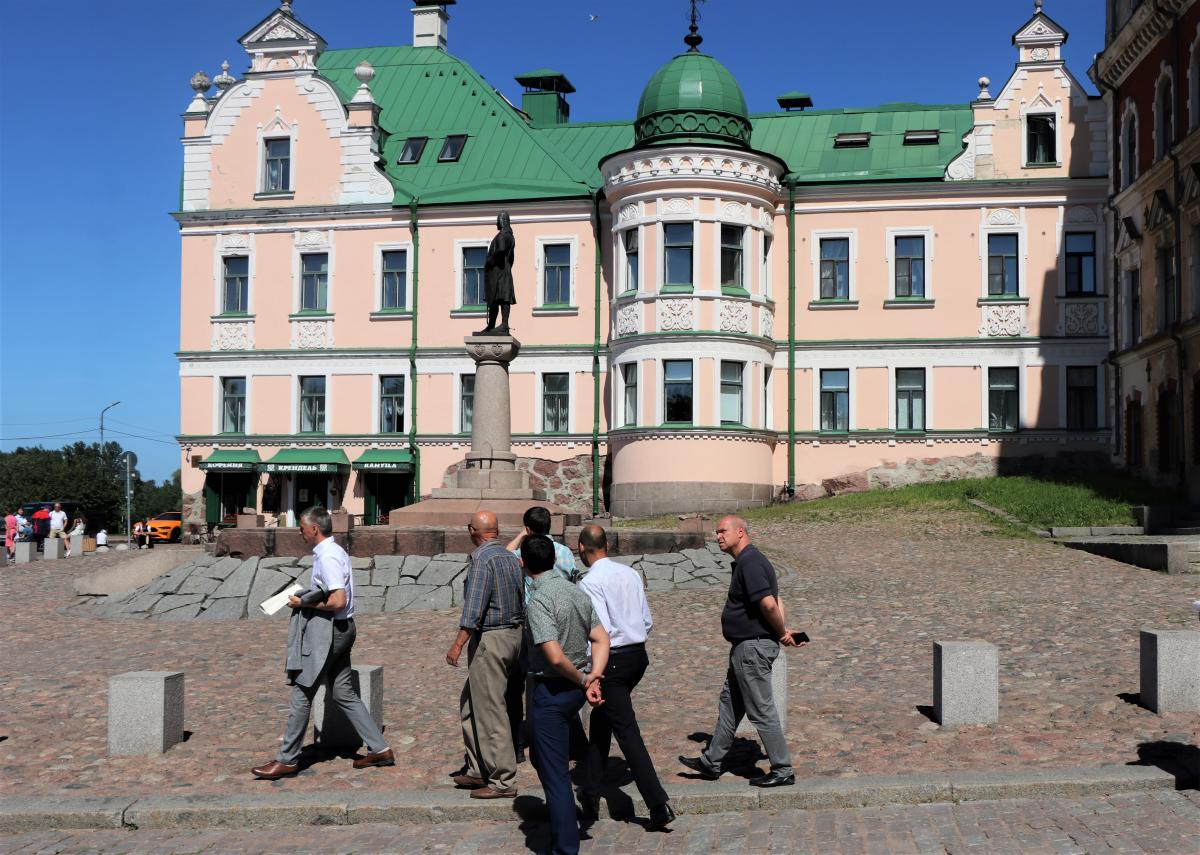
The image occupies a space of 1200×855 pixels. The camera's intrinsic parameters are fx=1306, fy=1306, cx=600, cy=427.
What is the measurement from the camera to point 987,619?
1608 centimetres

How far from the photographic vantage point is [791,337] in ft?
123

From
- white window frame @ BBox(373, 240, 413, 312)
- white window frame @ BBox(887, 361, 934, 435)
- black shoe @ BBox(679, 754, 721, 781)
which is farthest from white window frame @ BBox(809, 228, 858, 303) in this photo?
black shoe @ BBox(679, 754, 721, 781)

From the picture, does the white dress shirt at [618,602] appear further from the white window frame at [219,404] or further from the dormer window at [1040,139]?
the white window frame at [219,404]

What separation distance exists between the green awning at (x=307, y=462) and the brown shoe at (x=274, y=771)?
2950 cm

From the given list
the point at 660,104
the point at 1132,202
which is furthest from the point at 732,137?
the point at 1132,202

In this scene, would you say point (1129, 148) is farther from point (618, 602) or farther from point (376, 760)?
point (376, 760)

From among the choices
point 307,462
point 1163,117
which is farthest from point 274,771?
point 307,462

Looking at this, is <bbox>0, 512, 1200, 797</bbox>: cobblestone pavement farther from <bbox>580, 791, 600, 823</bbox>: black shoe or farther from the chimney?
the chimney

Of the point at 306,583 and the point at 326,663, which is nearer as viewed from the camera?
the point at 326,663

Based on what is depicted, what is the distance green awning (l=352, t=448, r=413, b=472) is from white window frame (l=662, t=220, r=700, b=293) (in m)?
9.31

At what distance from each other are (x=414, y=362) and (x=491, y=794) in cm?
3097

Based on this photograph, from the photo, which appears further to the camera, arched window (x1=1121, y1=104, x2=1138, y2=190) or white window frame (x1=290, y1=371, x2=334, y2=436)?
white window frame (x1=290, y1=371, x2=334, y2=436)

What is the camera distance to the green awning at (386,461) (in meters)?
38.5

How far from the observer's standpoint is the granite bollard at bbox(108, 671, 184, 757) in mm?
10391
